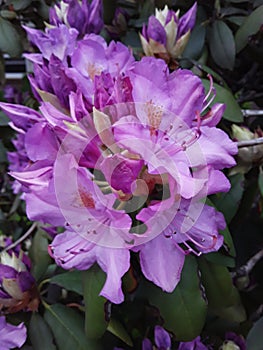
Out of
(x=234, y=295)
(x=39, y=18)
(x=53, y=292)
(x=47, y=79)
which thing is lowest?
(x=53, y=292)

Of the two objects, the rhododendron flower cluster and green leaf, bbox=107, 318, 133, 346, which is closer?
the rhododendron flower cluster

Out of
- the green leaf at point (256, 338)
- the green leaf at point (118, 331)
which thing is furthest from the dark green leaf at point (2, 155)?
the green leaf at point (256, 338)

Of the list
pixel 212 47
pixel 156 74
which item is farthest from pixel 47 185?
pixel 212 47

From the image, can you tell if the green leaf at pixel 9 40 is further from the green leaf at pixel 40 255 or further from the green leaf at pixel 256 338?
the green leaf at pixel 256 338

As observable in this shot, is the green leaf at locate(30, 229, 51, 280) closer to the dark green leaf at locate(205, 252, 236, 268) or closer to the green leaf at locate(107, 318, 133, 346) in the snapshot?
the green leaf at locate(107, 318, 133, 346)

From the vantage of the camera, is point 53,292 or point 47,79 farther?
point 53,292

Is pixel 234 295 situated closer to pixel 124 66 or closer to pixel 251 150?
pixel 251 150

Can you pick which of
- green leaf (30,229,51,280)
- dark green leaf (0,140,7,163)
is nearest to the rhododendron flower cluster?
green leaf (30,229,51,280)
